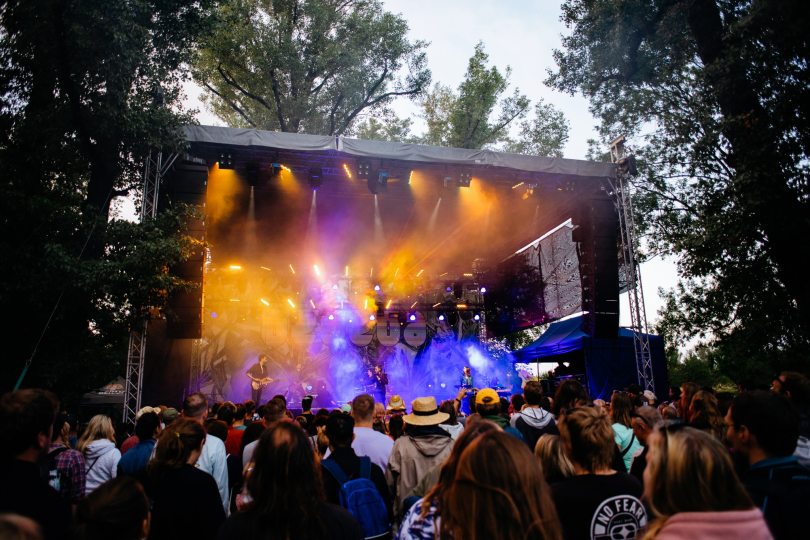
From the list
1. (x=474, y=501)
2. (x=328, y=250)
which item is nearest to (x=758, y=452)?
(x=474, y=501)

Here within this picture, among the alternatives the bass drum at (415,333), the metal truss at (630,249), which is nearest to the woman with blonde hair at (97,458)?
the metal truss at (630,249)

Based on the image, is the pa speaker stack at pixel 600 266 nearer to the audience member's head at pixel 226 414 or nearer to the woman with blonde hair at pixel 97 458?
the audience member's head at pixel 226 414

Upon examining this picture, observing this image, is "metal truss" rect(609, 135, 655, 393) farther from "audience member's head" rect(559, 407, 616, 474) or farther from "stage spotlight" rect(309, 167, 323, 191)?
"audience member's head" rect(559, 407, 616, 474)

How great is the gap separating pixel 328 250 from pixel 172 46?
7.72 m

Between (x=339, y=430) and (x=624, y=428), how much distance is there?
235cm

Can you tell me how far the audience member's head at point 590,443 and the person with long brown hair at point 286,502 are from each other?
1.06m

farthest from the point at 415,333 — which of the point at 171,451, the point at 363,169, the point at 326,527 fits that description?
the point at 326,527

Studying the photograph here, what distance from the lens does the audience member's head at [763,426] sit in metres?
2.00

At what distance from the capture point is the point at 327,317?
19.6m

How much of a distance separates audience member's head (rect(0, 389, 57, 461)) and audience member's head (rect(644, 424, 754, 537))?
2.56 metres

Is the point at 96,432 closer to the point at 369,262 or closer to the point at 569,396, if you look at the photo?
the point at 569,396

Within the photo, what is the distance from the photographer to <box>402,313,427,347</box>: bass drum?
824 inches

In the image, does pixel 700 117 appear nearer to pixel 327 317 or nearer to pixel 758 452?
pixel 758 452

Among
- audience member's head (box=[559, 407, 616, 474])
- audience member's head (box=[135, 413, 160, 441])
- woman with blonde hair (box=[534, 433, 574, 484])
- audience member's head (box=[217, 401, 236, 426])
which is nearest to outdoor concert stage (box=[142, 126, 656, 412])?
audience member's head (box=[217, 401, 236, 426])
